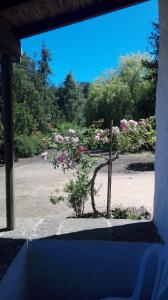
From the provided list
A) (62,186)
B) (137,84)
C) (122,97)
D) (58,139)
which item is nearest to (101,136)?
(58,139)

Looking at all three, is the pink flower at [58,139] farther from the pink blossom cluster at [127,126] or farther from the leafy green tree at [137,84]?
the leafy green tree at [137,84]

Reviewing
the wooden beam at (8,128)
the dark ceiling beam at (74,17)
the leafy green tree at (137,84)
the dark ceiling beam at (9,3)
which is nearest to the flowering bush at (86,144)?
the wooden beam at (8,128)

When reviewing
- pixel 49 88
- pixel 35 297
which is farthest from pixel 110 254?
pixel 49 88

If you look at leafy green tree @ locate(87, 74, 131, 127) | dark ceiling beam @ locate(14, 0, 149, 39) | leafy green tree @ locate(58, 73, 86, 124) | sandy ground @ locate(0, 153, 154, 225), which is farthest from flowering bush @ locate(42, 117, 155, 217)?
leafy green tree @ locate(58, 73, 86, 124)

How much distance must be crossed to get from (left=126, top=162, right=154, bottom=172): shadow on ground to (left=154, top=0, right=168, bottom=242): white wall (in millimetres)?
10336

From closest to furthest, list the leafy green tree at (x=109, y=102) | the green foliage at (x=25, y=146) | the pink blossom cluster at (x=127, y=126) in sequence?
the pink blossom cluster at (x=127, y=126)
the green foliage at (x=25, y=146)
the leafy green tree at (x=109, y=102)

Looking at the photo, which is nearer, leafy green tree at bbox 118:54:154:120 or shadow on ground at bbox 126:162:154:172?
shadow on ground at bbox 126:162:154:172

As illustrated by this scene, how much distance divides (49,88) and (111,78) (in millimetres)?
5016

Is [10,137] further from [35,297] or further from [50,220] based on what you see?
[35,297]

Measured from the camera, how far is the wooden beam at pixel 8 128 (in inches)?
132

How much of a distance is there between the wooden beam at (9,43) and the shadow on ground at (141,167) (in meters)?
10.2

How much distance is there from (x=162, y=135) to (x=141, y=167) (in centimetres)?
1132

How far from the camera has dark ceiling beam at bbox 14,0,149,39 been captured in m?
3.57

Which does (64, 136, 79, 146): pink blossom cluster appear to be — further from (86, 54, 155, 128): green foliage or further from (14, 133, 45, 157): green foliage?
(86, 54, 155, 128): green foliage
